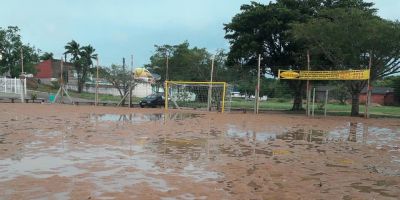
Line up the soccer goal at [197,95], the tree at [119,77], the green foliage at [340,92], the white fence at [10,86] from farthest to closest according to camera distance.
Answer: the white fence at [10,86] → the tree at [119,77] → the green foliage at [340,92] → the soccer goal at [197,95]

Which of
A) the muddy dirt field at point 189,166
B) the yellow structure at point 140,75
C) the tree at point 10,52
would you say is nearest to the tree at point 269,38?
the yellow structure at point 140,75

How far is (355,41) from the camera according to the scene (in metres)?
24.4

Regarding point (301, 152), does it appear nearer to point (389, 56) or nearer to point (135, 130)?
point (135, 130)

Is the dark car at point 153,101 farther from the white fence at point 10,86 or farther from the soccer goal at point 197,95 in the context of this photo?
the white fence at point 10,86

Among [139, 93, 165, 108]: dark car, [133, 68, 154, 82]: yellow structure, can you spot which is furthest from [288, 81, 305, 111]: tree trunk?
[133, 68, 154, 82]: yellow structure

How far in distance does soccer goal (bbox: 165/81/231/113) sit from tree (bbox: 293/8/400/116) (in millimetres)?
6050

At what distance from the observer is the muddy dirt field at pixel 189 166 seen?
602 centimetres

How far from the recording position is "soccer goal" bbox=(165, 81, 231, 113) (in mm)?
28688

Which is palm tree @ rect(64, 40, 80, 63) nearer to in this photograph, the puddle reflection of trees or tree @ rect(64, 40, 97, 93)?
tree @ rect(64, 40, 97, 93)

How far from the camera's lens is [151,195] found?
5730 mm

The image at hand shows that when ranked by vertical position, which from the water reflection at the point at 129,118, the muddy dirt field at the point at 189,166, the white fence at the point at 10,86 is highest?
the white fence at the point at 10,86

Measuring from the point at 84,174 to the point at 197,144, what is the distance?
4414 millimetres

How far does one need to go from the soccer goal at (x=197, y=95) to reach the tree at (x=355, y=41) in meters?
6.05

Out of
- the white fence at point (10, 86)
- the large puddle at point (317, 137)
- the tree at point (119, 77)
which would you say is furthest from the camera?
the white fence at point (10, 86)
